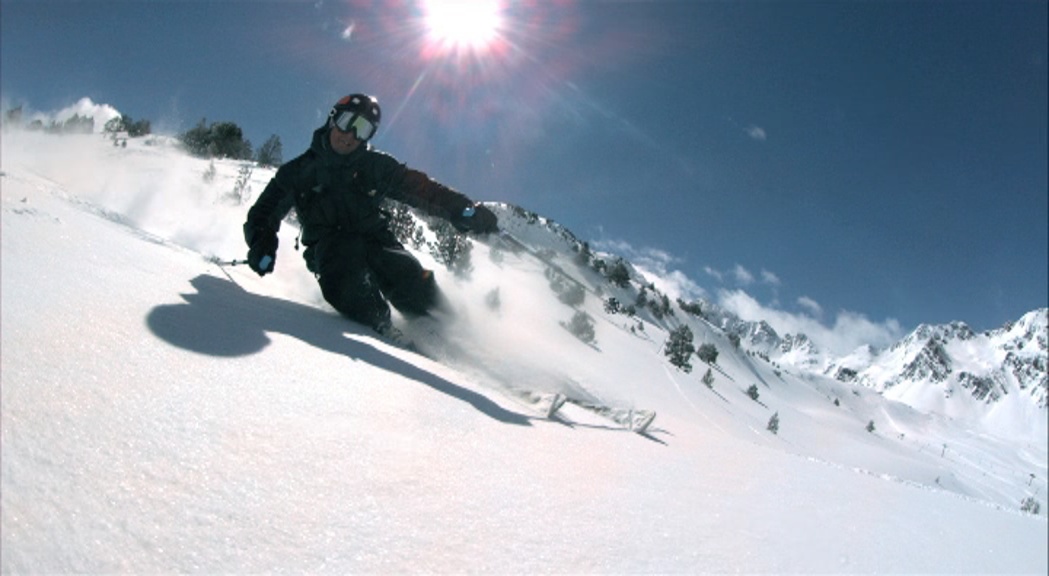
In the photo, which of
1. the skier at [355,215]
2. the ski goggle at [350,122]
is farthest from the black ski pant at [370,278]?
the ski goggle at [350,122]

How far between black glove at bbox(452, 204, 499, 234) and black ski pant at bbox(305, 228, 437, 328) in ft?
2.18

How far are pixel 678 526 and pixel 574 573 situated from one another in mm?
634

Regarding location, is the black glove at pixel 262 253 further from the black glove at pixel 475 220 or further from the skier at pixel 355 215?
the black glove at pixel 475 220

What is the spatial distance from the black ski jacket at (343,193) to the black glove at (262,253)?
0.18 m

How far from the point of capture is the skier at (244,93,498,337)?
5.06 m

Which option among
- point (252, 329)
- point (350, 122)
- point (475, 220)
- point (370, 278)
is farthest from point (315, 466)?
point (475, 220)

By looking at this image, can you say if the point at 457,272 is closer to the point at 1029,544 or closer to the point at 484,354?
the point at 484,354

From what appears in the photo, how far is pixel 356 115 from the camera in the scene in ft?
17.2

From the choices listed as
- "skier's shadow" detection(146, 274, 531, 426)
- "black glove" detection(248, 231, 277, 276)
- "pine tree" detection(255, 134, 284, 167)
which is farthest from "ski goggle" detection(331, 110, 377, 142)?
"pine tree" detection(255, 134, 284, 167)

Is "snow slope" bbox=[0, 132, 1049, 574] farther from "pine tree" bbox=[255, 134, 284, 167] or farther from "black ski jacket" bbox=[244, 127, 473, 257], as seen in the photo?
"pine tree" bbox=[255, 134, 284, 167]

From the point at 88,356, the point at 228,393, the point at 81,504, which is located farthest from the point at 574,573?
the point at 88,356

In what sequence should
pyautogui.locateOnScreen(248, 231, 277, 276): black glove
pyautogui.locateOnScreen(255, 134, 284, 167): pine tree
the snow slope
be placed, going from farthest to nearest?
1. pyautogui.locateOnScreen(255, 134, 284, 167): pine tree
2. pyautogui.locateOnScreen(248, 231, 277, 276): black glove
3. the snow slope

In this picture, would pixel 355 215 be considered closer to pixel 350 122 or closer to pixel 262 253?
pixel 350 122

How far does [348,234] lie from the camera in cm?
566
